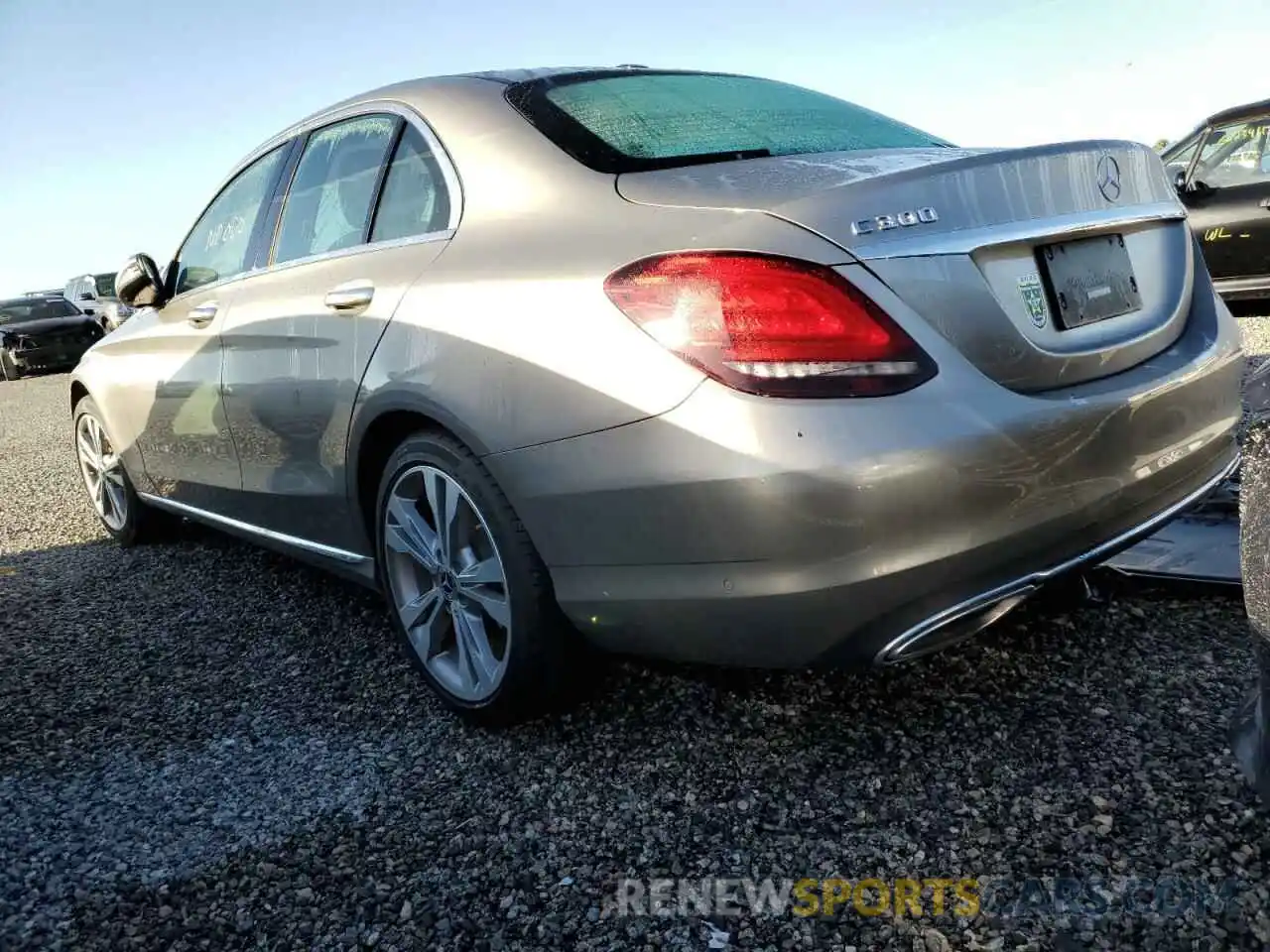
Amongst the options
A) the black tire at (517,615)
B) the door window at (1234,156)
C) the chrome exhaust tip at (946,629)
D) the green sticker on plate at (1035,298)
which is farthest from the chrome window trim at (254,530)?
the door window at (1234,156)

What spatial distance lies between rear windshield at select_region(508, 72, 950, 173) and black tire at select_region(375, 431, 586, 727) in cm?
74

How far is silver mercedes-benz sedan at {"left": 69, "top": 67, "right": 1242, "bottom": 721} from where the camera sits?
6.16 feet

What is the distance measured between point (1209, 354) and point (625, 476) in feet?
4.35

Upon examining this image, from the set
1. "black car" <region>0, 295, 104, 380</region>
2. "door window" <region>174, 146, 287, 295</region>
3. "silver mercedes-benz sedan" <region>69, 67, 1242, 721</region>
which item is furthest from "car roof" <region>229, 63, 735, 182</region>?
"black car" <region>0, 295, 104, 380</region>

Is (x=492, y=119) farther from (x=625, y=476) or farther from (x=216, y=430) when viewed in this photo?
(x=216, y=430)

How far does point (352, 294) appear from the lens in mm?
2732

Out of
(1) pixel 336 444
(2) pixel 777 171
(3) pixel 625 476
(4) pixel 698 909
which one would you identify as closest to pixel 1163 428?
(2) pixel 777 171

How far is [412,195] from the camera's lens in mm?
2746

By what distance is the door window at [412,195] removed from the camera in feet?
8.63

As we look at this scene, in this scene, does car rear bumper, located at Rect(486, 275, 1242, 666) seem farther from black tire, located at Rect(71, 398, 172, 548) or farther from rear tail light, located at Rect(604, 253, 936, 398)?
black tire, located at Rect(71, 398, 172, 548)

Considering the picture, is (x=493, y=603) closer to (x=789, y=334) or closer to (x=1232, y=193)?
(x=789, y=334)

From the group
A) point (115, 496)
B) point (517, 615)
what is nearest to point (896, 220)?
point (517, 615)

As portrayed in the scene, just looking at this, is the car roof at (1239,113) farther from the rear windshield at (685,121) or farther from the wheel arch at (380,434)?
the wheel arch at (380,434)

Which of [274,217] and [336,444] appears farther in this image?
[274,217]
